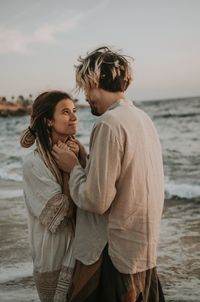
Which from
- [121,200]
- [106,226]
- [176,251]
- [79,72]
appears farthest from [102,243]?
[176,251]

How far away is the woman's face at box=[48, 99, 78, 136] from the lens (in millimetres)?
2650

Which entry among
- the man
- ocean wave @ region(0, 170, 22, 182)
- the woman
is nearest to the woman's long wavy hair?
the woman

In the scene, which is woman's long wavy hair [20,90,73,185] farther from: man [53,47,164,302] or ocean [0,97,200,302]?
ocean [0,97,200,302]

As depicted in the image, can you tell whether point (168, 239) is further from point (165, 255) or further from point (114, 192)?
point (114, 192)

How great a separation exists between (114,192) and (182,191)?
29.6 feet

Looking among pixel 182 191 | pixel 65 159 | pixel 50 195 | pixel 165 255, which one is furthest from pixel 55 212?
pixel 182 191

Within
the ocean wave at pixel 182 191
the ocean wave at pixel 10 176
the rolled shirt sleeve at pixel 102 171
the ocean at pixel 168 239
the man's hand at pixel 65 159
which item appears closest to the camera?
the rolled shirt sleeve at pixel 102 171

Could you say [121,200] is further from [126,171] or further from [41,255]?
[41,255]

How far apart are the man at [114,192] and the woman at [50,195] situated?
141 millimetres

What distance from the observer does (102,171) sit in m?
2.17

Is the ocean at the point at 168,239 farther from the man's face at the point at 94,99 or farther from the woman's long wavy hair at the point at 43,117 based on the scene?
the man's face at the point at 94,99

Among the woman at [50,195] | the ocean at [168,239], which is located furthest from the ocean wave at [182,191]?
the woman at [50,195]

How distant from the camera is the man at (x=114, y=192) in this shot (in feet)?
7.18

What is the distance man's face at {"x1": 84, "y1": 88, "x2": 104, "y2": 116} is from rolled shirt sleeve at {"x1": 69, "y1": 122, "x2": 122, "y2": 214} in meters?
0.19
